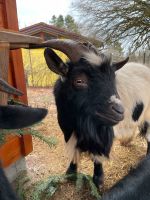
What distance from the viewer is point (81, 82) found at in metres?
3.80

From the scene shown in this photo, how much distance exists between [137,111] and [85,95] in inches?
63.3

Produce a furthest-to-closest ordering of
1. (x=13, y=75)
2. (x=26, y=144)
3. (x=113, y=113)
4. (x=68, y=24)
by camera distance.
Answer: (x=68, y=24) → (x=26, y=144) → (x=13, y=75) → (x=113, y=113)

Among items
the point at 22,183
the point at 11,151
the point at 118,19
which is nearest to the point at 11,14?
the point at 11,151

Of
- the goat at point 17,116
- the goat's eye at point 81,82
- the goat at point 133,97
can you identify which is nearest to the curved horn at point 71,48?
the goat's eye at point 81,82

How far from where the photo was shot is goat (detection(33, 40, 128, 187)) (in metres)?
3.69

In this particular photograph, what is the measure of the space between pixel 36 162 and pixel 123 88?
1926 mm

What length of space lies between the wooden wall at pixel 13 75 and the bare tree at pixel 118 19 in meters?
13.4

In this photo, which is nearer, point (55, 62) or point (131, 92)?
point (55, 62)

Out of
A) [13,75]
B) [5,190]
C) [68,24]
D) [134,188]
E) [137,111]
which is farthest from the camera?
[68,24]

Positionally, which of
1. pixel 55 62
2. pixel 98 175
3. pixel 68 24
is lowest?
pixel 98 175

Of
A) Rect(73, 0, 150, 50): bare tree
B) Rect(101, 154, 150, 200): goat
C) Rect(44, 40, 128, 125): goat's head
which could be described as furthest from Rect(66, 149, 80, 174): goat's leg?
Rect(73, 0, 150, 50): bare tree

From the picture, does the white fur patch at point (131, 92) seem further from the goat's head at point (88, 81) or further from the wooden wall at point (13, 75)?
the wooden wall at point (13, 75)

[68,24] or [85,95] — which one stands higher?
[68,24]

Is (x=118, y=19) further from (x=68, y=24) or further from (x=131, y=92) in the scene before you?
(x=131, y=92)
